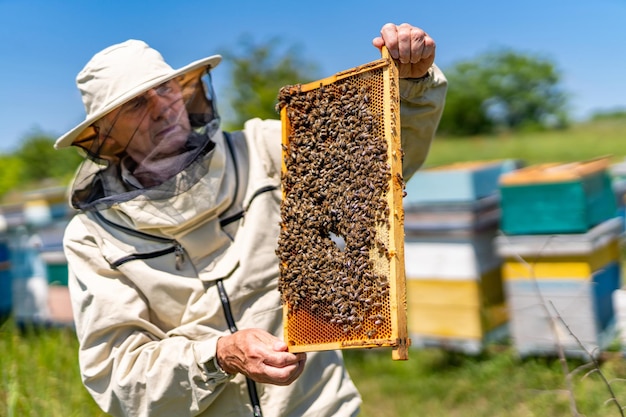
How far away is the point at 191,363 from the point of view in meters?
2.40

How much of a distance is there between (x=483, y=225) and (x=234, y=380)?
360cm

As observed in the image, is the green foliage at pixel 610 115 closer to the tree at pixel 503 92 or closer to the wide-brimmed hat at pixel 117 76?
the tree at pixel 503 92

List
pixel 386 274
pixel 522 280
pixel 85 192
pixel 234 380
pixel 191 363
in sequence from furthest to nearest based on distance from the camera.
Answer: pixel 522 280 → pixel 85 192 → pixel 234 380 → pixel 191 363 → pixel 386 274

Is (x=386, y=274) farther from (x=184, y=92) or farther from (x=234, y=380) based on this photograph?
(x=184, y=92)

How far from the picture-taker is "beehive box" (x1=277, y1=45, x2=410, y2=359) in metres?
2.14

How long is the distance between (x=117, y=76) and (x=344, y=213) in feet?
3.74

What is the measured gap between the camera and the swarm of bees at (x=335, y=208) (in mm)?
2189

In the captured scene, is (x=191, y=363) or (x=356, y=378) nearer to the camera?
(x=191, y=363)

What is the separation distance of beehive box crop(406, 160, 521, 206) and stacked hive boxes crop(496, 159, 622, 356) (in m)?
0.34

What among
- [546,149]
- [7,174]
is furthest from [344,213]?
[546,149]

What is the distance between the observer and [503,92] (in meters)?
49.8

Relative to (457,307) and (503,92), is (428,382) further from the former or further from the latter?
(503,92)

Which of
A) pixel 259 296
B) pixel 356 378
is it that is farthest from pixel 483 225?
pixel 259 296

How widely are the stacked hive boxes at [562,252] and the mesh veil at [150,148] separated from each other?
9.77 feet
